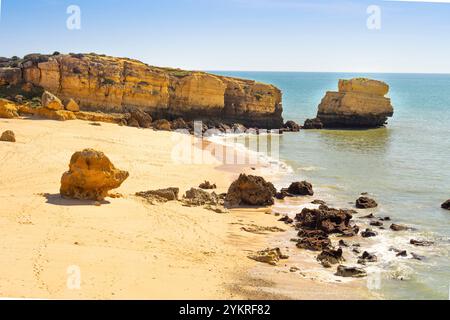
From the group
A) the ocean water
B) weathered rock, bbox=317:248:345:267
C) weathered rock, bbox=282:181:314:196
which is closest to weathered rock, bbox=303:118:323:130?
the ocean water

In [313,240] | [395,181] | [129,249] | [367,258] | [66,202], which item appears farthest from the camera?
[395,181]

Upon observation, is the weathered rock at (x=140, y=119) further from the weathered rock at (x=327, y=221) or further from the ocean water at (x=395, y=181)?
the weathered rock at (x=327, y=221)

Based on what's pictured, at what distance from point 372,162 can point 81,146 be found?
1771 cm

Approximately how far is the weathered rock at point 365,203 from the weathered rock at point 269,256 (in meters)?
7.97

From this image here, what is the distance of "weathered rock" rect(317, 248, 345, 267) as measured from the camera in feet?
48.3

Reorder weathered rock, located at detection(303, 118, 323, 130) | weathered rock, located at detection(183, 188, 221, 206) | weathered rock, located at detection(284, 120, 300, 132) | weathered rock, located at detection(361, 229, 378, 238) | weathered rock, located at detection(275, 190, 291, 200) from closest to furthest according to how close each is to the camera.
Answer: weathered rock, located at detection(361, 229, 378, 238) < weathered rock, located at detection(183, 188, 221, 206) < weathered rock, located at detection(275, 190, 291, 200) < weathered rock, located at detection(284, 120, 300, 132) < weathered rock, located at detection(303, 118, 323, 130)

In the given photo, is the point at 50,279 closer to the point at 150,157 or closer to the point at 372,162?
the point at 150,157

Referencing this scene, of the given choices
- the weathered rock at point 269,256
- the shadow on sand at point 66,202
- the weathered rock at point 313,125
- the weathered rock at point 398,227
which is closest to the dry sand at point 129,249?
the shadow on sand at point 66,202

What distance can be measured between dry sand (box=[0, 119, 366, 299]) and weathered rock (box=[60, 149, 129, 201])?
476mm

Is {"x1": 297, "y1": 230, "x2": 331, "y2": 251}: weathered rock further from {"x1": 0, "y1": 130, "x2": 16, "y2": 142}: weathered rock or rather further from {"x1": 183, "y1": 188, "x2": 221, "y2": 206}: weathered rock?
{"x1": 0, "y1": 130, "x2": 16, "y2": 142}: weathered rock

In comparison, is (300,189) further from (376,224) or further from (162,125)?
(162,125)

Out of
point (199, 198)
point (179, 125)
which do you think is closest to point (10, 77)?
point (179, 125)

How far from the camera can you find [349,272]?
1383cm

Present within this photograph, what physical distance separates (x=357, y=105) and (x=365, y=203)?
34.2m
